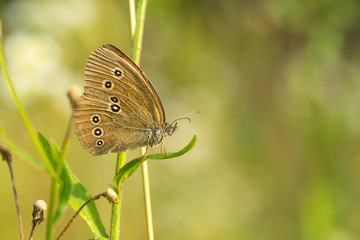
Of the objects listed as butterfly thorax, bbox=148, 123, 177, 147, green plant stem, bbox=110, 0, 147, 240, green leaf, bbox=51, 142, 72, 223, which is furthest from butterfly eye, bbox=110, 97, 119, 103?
green leaf, bbox=51, 142, 72, 223

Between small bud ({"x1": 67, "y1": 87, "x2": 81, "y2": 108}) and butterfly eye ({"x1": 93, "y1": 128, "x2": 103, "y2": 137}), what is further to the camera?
butterfly eye ({"x1": 93, "y1": 128, "x2": 103, "y2": 137})

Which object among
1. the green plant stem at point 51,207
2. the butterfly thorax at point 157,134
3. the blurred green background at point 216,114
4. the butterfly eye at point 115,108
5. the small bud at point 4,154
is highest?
the blurred green background at point 216,114

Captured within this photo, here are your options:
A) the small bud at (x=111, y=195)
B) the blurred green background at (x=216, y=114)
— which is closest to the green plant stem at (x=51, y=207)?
the small bud at (x=111, y=195)

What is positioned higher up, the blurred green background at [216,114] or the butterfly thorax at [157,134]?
the blurred green background at [216,114]

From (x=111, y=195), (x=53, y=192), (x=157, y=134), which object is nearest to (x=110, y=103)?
(x=157, y=134)

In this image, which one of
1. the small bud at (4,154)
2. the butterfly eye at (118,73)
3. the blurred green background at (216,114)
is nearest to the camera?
the small bud at (4,154)

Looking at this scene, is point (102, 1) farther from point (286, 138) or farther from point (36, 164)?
point (36, 164)

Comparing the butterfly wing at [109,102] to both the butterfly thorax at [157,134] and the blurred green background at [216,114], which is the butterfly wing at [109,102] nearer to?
the butterfly thorax at [157,134]

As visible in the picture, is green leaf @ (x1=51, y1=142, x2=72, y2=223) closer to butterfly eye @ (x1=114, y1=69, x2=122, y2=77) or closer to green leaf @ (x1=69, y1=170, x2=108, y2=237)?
green leaf @ (x1=69, y1=170, x2=108, y2=237)

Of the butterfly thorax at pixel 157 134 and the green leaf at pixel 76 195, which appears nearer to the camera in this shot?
the green leaf at pixel 76 195
